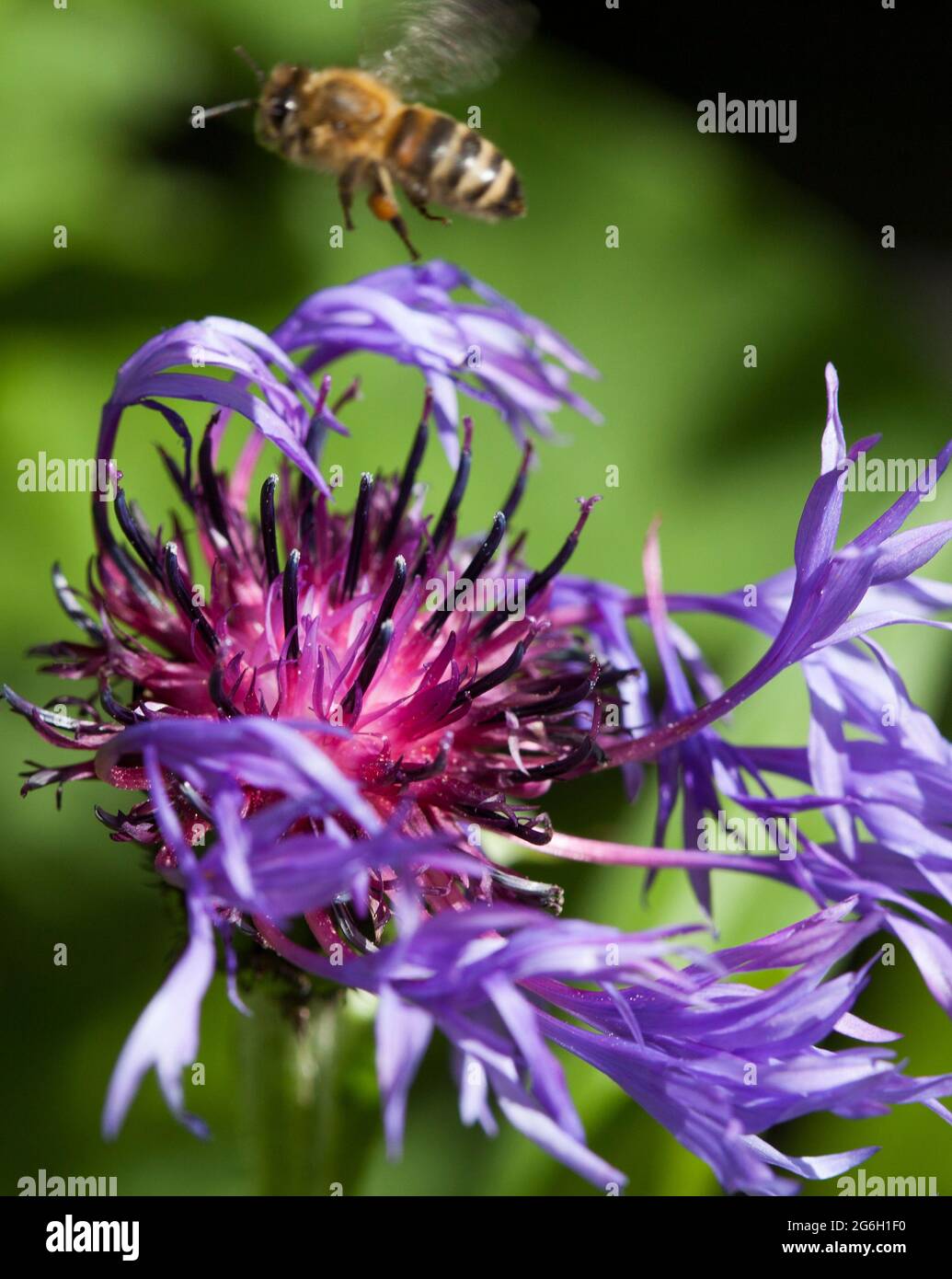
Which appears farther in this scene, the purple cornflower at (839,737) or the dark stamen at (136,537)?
the dark stamen at (136,537)

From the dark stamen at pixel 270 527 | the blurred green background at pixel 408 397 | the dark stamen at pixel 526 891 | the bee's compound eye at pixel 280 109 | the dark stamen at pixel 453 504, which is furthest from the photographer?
the bee's compound eye at pixel 280 109

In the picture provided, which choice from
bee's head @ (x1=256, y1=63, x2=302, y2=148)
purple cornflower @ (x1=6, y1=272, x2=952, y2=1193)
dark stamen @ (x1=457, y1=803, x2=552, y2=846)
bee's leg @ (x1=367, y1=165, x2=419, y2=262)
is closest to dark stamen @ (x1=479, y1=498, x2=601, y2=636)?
purple cornflower @ (x1=6, y1=272, x2=952, y2=1193)

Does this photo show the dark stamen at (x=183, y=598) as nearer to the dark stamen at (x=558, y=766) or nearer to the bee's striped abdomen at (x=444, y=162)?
the dark stamen at (x=558, y=766)

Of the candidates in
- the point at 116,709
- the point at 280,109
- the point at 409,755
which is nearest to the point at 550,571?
the point at 409,755

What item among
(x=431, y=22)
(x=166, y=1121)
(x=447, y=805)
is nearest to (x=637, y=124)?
(x=431, y=22)

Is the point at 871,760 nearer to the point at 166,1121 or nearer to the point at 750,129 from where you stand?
the point at 166,1121

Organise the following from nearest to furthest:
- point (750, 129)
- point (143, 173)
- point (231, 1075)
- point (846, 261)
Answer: point (231, 1075)
point (143, 173)
point (846, 261)
point (750, 129)

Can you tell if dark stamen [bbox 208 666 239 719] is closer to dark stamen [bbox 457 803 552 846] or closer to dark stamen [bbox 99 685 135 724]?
dark stamen [bbox 99 685 135 724]

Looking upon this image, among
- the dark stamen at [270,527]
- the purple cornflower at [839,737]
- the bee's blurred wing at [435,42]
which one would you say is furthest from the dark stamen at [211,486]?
the bee's blurred wing at [435,42]
